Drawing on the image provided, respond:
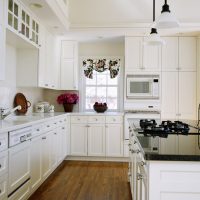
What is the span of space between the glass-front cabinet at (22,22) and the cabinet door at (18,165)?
1.35 m

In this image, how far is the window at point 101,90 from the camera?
16.8ft

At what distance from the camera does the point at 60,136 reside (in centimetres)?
397

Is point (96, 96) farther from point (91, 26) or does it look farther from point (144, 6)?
point (144, 6)

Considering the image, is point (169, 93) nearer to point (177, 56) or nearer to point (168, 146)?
point (177, 56)

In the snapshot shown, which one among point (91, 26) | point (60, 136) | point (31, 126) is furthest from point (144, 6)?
point (31, 126)

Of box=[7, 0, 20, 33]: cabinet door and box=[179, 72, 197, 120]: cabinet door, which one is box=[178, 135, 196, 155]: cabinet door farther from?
box=[179, 72, 197, 120]: cabinet door

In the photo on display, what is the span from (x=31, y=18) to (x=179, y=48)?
2.69 m

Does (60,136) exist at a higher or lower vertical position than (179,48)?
lower

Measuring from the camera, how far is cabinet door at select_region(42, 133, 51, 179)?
121 inches

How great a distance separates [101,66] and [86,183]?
2.61m

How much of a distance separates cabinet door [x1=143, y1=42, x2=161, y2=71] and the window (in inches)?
32.3

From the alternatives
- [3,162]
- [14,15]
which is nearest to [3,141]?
[3,162]

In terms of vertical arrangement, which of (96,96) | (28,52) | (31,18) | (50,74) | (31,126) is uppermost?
(31,18)

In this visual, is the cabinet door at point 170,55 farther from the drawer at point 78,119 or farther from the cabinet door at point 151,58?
the drawer at point 78,119
